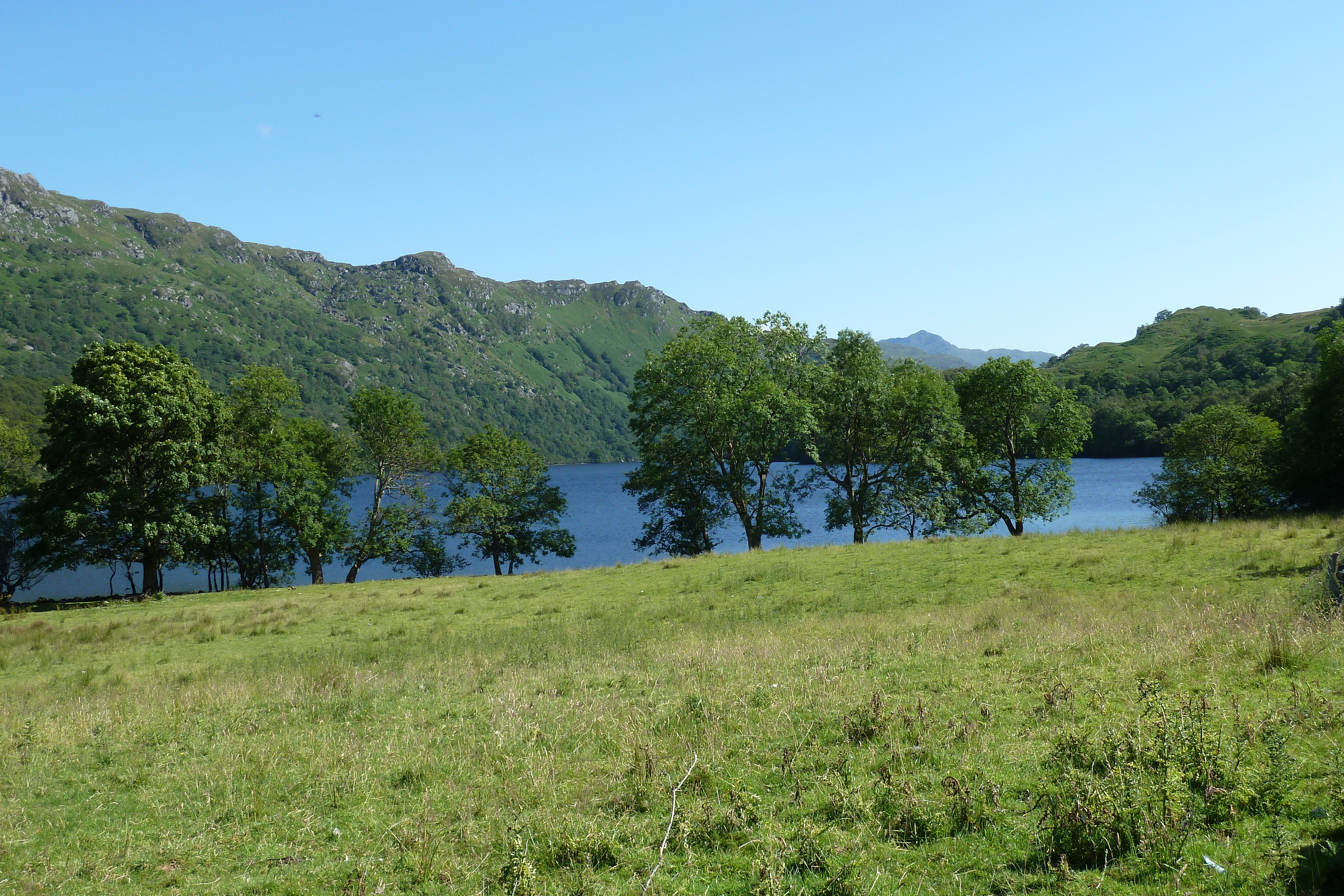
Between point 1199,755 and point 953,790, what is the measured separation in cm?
200

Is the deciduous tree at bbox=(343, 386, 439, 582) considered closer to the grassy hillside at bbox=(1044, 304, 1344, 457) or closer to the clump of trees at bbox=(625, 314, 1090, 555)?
the clump of trees at bbox=(625, 314, 1090, 555)

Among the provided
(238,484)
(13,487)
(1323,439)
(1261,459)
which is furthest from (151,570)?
(1261,459)

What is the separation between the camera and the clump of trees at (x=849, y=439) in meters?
41.3

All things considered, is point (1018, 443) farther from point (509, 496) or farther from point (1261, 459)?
point (509, 496)

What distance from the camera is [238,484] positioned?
45312 millimetres

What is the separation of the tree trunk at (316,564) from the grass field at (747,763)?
111ft

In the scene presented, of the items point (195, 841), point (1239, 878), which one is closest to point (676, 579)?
point (195, 841)

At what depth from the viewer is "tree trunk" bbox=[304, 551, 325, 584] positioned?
48.6m

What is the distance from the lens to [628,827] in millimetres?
5965

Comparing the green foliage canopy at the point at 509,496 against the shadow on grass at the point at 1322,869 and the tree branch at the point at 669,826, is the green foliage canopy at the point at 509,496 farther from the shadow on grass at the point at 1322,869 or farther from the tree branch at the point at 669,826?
the shadow on grass at the point at 1322,869

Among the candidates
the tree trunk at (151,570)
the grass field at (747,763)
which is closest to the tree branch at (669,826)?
the grass field at (747,763)

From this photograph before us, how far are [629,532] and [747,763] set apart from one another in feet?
273

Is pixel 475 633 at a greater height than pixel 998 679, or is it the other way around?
pixel 998 679

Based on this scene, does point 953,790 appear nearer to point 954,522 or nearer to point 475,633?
point 475,633
